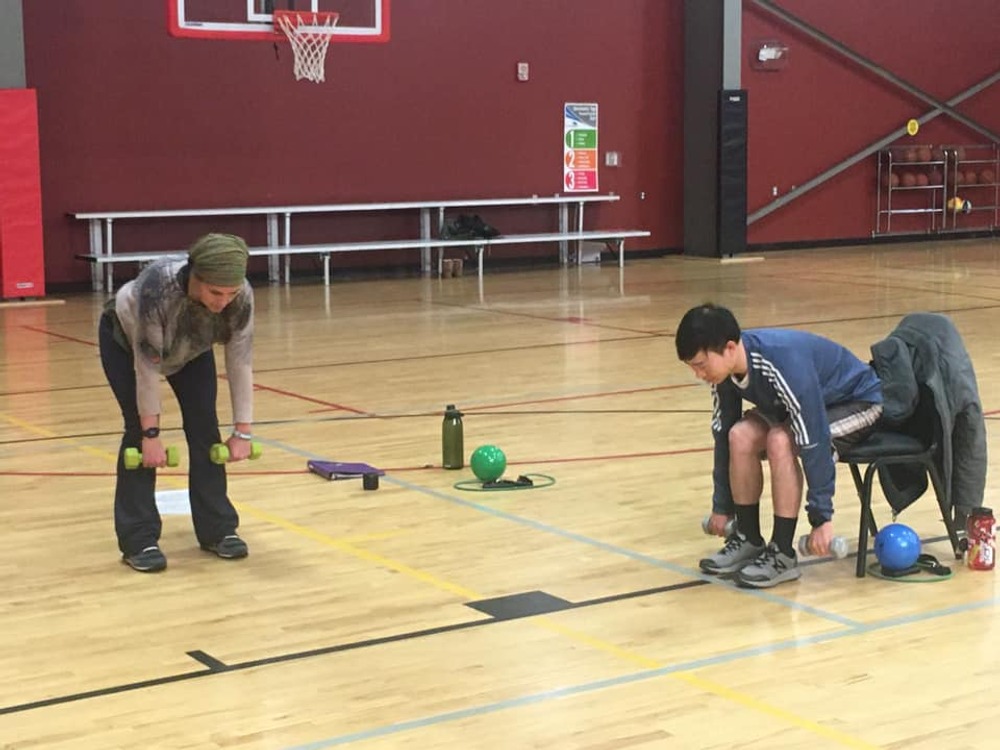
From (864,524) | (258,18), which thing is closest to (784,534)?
(864,524)

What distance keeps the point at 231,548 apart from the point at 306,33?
9.90 m

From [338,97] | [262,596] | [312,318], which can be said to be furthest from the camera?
[338,97]

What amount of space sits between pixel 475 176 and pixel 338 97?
1.80 m

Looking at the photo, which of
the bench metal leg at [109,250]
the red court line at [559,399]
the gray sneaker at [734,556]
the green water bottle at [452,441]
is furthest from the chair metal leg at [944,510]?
the bench metal leg at [109,250]

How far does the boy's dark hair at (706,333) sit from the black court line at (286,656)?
763 millimetres

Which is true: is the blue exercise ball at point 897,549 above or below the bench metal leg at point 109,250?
below

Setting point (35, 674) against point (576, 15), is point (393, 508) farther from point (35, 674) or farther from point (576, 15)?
point (576, 15)

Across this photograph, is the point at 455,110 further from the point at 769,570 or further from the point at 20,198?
the point at 769,570

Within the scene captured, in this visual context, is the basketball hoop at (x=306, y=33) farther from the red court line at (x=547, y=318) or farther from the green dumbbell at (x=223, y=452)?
the green dumbbell at (x=223, y=452)

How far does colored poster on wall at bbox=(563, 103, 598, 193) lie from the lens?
1691 cm

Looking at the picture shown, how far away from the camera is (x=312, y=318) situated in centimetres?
1222

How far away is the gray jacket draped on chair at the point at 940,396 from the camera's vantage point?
4746 mm

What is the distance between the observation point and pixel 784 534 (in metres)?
4.72

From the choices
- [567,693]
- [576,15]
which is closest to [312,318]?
[576,15]
